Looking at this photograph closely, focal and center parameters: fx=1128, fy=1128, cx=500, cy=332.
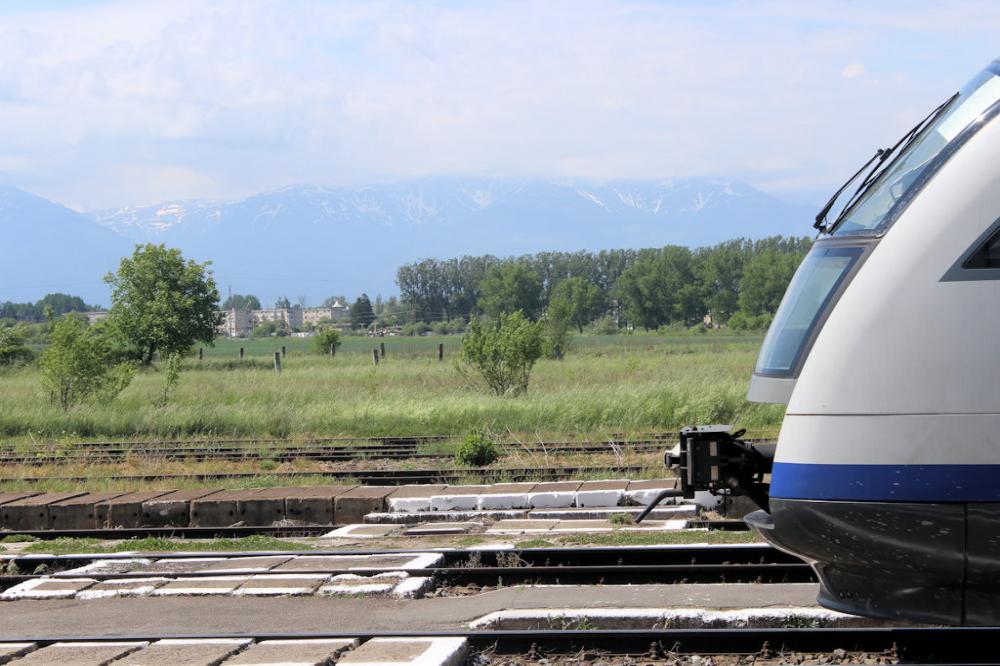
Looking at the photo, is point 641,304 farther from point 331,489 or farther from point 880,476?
point 880,476

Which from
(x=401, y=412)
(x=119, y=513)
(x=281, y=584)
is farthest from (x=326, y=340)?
(x=281, y=584)

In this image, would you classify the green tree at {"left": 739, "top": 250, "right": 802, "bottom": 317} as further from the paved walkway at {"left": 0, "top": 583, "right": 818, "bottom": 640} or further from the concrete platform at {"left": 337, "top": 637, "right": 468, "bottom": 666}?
the concrete platform at {"left": 337, "top": 637, "right": 468, "bottom": 666}

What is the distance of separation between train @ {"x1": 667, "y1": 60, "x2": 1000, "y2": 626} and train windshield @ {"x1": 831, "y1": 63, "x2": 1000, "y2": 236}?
12 millimetres

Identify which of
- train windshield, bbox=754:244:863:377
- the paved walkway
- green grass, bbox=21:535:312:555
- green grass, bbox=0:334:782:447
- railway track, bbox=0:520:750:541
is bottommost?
railway track, bbox=0:520:750:541

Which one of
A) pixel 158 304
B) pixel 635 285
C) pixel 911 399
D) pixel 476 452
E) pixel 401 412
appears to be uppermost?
pixel 635 285

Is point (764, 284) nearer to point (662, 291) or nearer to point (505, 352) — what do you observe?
point (662, 291)

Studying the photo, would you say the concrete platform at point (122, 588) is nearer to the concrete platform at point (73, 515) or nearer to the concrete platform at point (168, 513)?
the concrete platform at point (168, 513)

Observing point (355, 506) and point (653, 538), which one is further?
point (355, 506)

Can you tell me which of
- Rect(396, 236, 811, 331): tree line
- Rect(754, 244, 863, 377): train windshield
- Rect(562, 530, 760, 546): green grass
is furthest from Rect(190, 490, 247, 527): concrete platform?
Rect(396, 236, 811, 331): tree line

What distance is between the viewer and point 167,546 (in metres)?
10.8

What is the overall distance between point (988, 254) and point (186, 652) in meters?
4.91

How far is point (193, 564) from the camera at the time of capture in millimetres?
9594

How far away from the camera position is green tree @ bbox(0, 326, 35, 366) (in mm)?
39119

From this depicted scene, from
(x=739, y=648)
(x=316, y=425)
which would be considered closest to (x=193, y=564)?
(x=739, y=648)
